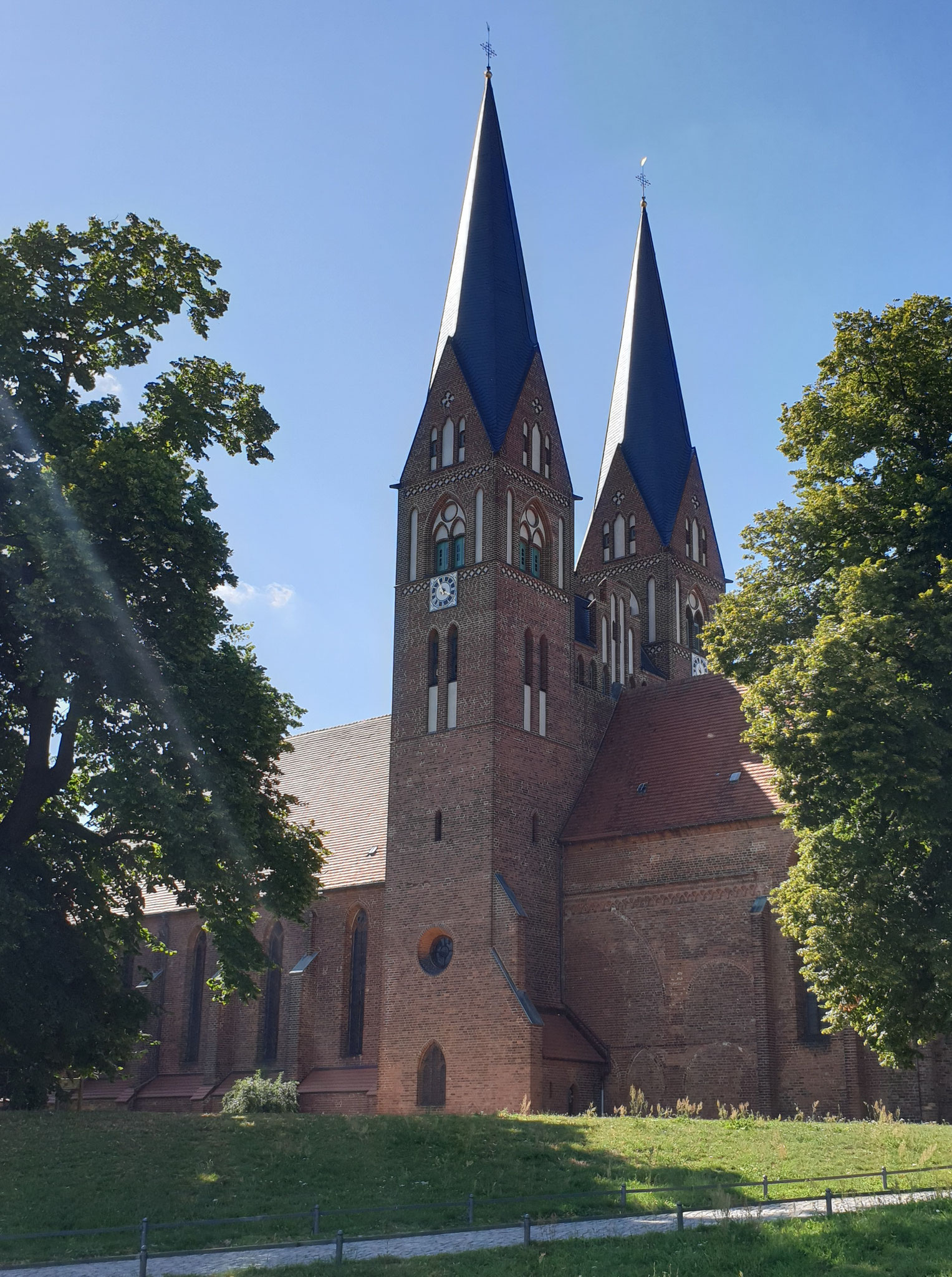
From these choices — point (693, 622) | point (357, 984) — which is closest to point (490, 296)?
point (693, 622)

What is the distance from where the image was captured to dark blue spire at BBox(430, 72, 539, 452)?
1321 inches

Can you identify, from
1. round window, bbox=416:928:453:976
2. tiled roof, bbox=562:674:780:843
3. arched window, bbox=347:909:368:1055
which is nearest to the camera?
tiled roof, bbox=562:674:780:843

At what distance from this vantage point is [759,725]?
56.7 feet

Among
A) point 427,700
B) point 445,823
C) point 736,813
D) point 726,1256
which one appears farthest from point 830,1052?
point 726,1256

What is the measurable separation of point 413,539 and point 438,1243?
22.5m

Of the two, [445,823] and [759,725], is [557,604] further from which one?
[759,725]

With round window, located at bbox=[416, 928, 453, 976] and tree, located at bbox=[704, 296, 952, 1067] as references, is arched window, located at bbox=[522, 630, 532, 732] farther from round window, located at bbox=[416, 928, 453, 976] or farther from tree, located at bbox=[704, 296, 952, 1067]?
tree, located at bbox=[704, 296, 952, 1067]

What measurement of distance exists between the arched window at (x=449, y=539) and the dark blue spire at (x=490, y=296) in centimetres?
201

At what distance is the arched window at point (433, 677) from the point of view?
31.5 m

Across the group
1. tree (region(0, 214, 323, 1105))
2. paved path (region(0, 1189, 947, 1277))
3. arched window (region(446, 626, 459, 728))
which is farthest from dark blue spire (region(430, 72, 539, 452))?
paved path (region(0, 1189, 947, 1277))

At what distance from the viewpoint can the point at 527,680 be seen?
104 ft

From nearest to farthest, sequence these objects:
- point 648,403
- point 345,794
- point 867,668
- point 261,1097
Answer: point 867,668 → point 261,1097 → point 345,794 → point 648,403

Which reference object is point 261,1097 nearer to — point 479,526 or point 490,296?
point 479,526

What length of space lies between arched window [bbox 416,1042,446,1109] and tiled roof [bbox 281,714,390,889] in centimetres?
504
